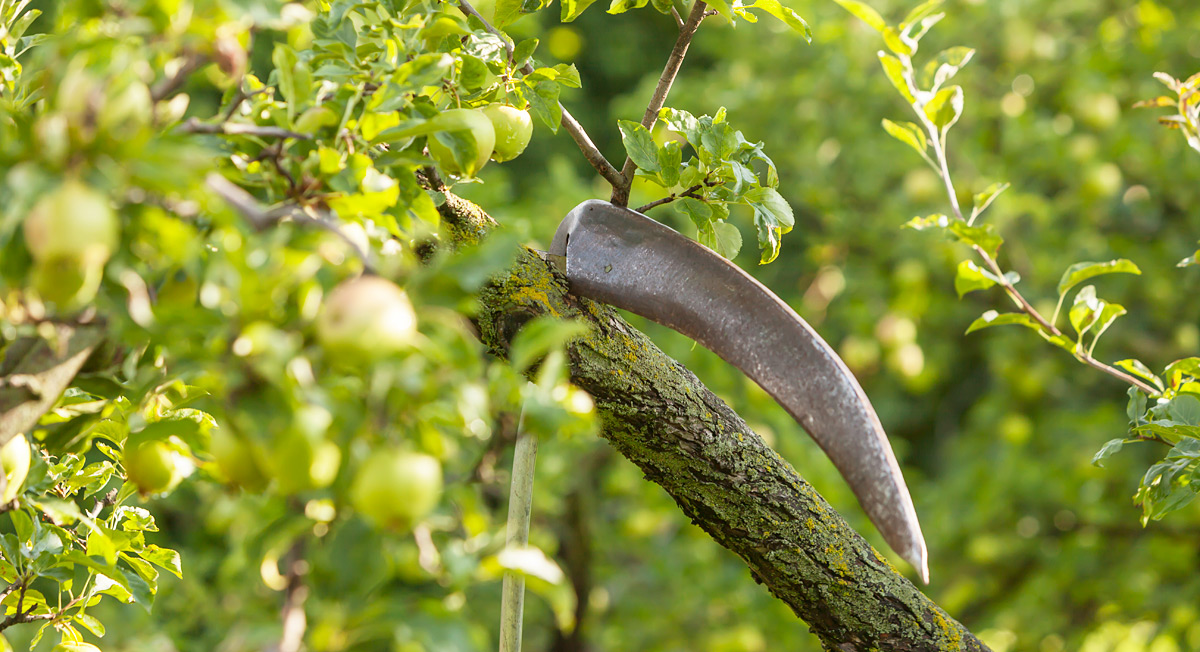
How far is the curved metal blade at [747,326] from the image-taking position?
47 centimetres

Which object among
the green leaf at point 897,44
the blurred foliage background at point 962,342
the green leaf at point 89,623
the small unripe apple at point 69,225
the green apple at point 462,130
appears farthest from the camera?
the blurred foliage background at point 962,342

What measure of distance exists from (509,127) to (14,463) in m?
0.30

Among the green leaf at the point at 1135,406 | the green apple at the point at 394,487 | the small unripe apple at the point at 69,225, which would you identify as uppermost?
the small unripe apple at the point at 69,225

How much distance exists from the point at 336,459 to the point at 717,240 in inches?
14.3

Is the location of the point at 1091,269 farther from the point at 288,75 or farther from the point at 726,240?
the point at 288,75

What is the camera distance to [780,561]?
0.62m

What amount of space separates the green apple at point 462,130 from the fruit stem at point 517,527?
0.18 metres

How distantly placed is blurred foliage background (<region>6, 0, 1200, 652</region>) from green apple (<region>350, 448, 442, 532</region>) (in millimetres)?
1259

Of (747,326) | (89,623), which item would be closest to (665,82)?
(747,326)

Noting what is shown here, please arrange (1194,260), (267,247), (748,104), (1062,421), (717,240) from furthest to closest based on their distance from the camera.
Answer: (748,104)
(1062,421)
(1194,260)
(717,240)
(267,247)

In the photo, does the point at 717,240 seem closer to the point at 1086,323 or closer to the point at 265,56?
the point at 1086,323

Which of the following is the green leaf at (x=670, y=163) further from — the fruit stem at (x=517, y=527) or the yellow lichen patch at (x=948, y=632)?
the yellow lichen patch at (x=948, y=632)

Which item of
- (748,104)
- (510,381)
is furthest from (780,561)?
(748,104)

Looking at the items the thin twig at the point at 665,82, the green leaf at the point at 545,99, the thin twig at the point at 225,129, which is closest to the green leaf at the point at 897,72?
the thin twig at the point at 665,82
